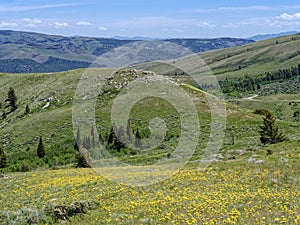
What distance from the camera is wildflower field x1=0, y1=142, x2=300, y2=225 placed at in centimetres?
1348

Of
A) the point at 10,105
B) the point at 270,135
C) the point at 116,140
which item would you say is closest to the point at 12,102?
the point at 10,105

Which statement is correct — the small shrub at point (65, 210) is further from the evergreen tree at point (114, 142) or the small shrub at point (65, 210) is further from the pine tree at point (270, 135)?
the evergreen tree at point (114, 142)

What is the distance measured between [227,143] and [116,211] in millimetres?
49247

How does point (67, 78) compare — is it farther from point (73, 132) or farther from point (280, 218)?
point (280, 218)

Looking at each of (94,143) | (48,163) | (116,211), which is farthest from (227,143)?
(116,211)

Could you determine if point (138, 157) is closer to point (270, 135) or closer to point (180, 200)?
point (270, 135)

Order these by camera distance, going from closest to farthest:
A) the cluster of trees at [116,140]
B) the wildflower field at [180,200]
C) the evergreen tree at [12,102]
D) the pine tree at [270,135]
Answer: the wildflower field at [180,200] < the pine tree at [270,135] < the cluster of trees at [116,140] < the evergreen tree at [12,102]

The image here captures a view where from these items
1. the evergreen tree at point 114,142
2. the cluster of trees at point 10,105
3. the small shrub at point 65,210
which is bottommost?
the evergreen tree at point 114,142

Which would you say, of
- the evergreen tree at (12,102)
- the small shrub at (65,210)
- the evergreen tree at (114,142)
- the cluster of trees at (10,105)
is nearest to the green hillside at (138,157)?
the small shrub at (65,210)

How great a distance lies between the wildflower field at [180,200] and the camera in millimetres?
13477

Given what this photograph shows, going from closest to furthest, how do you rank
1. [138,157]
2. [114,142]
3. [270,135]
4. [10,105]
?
[270,135] < [138,157] < [114,142] < [10,105]

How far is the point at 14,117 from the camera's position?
9831 centimetres

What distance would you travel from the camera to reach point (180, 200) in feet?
53.6

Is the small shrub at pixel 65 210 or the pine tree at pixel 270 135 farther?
the pine tree at pixel 270 135
